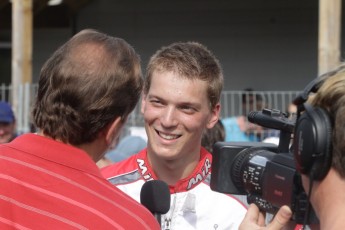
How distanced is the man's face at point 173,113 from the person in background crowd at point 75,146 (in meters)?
0.76

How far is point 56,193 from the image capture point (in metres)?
2.07

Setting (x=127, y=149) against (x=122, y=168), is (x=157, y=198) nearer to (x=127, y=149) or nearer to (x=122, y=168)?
(x=122, y=168)

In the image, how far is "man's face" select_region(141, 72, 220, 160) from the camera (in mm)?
3035

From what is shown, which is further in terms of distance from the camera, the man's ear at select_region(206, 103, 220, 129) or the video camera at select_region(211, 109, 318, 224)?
the man's ear at select_region(206, 103, 220, 129)

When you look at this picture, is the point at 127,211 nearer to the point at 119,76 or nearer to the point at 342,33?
the point at 119,76

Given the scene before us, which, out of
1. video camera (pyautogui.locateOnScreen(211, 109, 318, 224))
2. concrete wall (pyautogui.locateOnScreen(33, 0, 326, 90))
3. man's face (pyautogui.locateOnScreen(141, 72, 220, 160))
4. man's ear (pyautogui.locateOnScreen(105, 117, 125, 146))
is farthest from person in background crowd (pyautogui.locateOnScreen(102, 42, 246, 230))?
concrete wall (pyautogui.locateOnScreen(33, 0, 326, 90))

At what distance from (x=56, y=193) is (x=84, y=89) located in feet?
0.99

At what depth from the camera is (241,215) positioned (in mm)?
3082

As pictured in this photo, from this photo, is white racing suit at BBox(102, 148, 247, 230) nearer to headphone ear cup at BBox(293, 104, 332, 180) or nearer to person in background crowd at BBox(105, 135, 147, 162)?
headphone ear cup at BBox(293, 104, 332, 180)

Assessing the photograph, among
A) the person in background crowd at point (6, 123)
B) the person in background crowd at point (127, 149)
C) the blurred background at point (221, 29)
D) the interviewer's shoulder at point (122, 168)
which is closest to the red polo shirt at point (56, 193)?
the interviewer's shoulder at point (122, 168)

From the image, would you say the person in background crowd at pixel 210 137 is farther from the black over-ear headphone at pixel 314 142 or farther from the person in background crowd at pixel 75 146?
the black over-ear headphone at pixel 314 142

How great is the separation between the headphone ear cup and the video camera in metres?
0.22

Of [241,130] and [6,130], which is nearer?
[6,130]

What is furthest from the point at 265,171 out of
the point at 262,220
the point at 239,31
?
the point at 239,31
